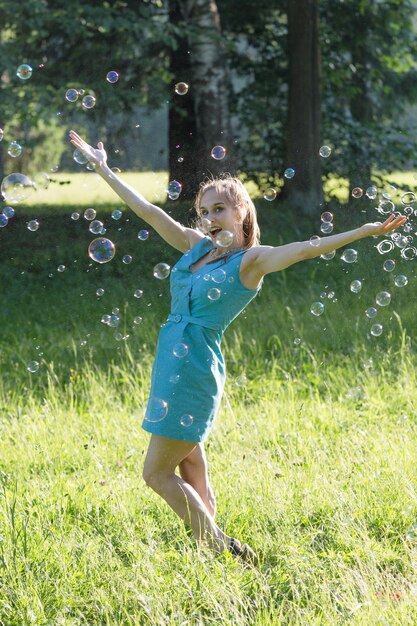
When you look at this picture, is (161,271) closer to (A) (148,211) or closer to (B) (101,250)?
(A) (148,211)

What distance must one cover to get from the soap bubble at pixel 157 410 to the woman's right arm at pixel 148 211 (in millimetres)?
827

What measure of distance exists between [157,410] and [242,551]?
0.62 meters

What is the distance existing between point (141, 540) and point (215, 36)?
7629 mm

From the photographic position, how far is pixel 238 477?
4.23m

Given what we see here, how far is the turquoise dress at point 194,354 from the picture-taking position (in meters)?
3.40

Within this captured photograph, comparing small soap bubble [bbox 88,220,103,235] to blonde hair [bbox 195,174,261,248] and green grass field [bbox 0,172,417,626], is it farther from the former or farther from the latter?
green grass field [bbox 0,172,417,626]

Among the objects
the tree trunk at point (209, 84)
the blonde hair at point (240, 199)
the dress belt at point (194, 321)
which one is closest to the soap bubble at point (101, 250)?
the blonde hair at point (240, 199)

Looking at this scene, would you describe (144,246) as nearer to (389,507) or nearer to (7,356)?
(7,356)

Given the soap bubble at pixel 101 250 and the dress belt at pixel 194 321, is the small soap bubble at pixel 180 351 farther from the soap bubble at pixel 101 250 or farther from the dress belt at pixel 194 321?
the soap bubble at pixel 101 250

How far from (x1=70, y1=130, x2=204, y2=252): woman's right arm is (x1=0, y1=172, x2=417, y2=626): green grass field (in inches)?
31.1


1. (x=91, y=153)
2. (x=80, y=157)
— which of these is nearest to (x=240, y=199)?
(x=91, y=153)

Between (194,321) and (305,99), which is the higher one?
(305,99)

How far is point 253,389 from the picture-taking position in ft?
19.0

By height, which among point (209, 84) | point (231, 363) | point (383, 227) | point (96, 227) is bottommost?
point (231, 363)
